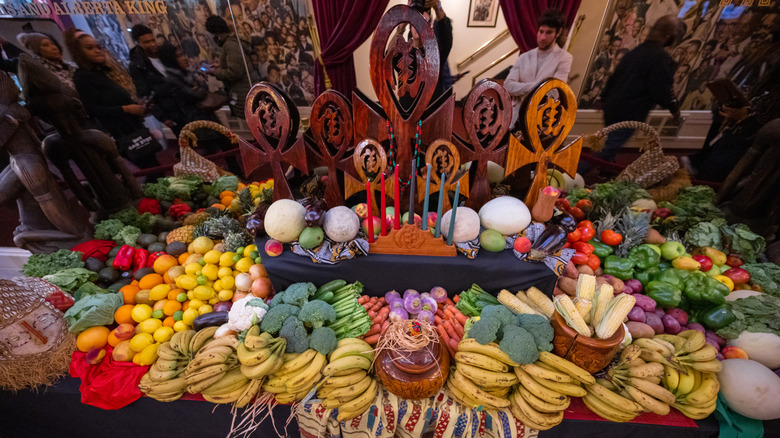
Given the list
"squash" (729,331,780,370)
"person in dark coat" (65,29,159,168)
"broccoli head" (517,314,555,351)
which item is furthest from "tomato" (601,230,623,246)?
"person in dark coat" (65,29,159,168)

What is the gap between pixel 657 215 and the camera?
8.35 ft

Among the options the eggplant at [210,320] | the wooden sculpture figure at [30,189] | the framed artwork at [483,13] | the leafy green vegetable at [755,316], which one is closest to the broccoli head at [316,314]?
the eggplant at [210,320]

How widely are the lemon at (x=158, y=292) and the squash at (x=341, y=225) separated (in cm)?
138

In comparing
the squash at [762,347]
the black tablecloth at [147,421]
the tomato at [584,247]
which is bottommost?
the black tablecloth at [147,421]

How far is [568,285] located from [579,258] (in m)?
0.22

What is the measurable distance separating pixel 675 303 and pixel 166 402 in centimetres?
329

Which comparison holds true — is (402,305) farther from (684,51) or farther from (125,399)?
(684,51)

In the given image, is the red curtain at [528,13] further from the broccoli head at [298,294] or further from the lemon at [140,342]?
the lemon at [140,342]

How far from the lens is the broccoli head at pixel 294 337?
163cm

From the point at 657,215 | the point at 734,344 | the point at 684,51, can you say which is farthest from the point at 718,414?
the point at 684,51

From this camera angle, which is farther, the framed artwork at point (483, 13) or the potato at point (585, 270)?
the framed artwork at point (483, 13)

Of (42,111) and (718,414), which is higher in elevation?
(42,111)

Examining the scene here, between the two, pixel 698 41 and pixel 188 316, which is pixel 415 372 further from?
pixel 698 41

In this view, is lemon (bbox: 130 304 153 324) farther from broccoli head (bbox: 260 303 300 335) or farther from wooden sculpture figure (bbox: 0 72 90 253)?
wooden sculpture figure (bbox: 0 72 90 253)
